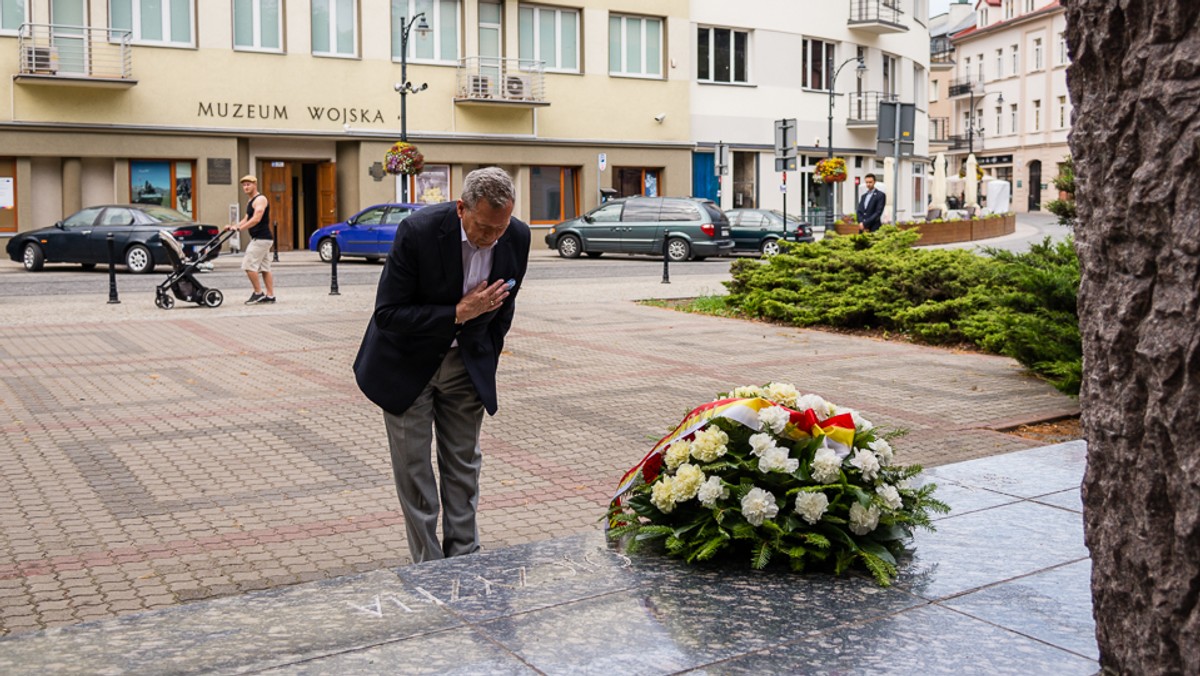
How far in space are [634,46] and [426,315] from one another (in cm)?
3841

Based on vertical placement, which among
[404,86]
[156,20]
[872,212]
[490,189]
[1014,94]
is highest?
[1014,94]

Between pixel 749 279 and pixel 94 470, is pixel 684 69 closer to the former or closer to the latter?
pixel 749 279

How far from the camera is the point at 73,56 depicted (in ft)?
107

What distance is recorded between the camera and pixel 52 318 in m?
16.7

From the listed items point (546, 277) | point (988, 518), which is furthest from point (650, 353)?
point (546, 277)

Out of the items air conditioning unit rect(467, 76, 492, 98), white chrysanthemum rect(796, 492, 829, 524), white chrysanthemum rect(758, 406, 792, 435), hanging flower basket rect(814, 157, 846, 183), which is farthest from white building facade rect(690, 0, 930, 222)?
white chrysanthemum rect(796, 492, 829, 524)

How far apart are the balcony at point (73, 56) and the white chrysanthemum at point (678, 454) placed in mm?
30859

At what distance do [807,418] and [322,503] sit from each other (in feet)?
9.94

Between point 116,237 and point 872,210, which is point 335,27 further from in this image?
point 872,210

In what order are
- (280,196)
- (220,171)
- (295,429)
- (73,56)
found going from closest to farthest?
(295,429) → (73,56) → (220,171) → (280,196)

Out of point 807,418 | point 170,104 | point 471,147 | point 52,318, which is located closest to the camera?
point 807,418

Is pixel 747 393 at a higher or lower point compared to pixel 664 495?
higher

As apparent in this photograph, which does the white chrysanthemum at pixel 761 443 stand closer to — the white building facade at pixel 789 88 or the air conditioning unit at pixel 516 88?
the air conditioning unit at pixel 516 88

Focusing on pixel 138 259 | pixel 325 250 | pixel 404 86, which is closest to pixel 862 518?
pixel 138 259
